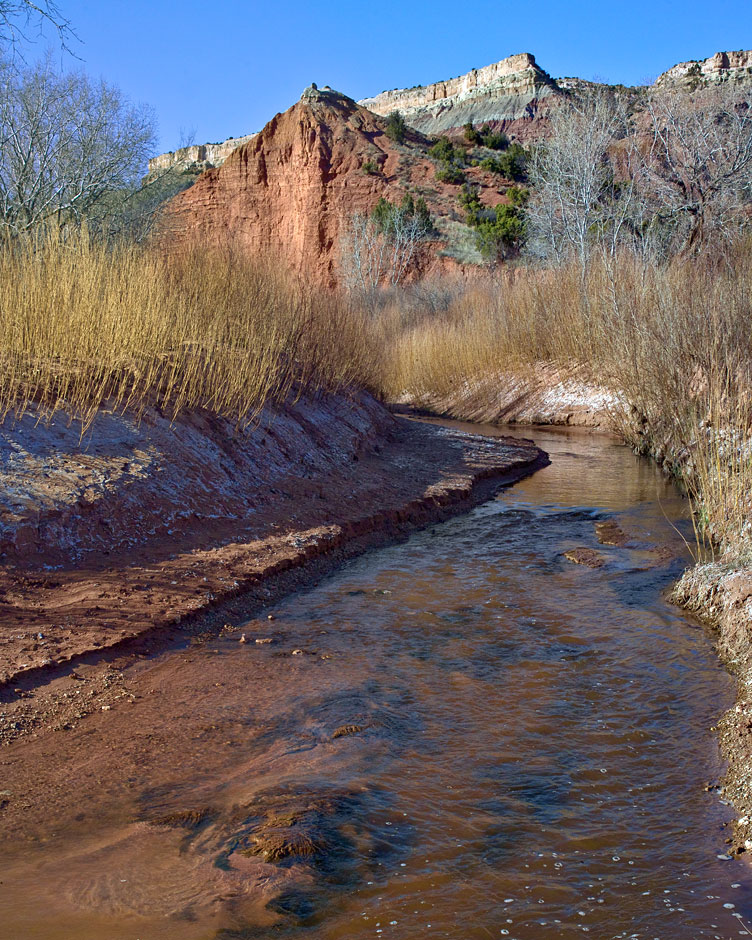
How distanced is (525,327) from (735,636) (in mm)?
13093

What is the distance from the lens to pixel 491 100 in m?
55.2

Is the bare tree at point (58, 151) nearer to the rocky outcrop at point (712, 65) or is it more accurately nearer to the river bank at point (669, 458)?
the river bank at point (669, 458)

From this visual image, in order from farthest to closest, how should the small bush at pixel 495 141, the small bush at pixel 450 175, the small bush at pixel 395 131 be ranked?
1. the small bush at pixel 495 141
2. the small bush at pixel 395 131
3. the small bush at pixel 450 175

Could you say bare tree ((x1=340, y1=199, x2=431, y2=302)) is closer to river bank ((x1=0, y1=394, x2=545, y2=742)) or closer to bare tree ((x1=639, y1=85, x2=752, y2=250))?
bare tree ((x1=639, y1=85, x2=752, y2=250))

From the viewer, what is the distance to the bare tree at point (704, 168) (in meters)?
19.5

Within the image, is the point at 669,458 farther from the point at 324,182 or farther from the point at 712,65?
the point at 712,65

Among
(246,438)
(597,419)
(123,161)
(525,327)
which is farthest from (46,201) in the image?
(246,438)

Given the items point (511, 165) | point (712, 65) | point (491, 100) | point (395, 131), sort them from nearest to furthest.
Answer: point (511, 165) → point (395, 131) → point (712, 65) → point (491, 100)

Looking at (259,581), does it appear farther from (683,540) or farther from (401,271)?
(401,271)

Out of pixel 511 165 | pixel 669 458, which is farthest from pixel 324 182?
pixel 669 458

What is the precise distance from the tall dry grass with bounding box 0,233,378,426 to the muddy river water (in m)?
2.94

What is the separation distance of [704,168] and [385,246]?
58.8 ft

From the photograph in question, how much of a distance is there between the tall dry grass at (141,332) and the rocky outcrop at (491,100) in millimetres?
42436

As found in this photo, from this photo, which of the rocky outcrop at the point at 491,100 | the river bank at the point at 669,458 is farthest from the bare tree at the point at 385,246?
the river bank at the point at 669,458
